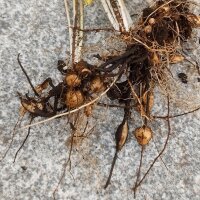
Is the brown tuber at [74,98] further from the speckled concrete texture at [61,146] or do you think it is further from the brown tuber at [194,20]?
the brown tuber at [194,20]

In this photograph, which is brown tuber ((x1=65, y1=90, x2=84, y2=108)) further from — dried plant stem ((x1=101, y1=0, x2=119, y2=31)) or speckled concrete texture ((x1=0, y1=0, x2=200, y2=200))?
dried plant stem ((x1=101, y1=0, x2=119, y2=31))

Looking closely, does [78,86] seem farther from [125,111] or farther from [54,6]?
[54,6]

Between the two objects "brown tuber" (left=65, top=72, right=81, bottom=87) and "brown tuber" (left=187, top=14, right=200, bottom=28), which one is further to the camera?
"brown tuber" (left=187, top=14, right=200, bottom=28)

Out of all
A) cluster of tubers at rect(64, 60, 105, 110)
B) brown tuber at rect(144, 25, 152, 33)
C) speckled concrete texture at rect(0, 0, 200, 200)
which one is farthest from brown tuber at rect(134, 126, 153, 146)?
brown tuber at rect(144, 25, 152, 33)

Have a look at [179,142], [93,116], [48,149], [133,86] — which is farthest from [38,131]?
[179,142]

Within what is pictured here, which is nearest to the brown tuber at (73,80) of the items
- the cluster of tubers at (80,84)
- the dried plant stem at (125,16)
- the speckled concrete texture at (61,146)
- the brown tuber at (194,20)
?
the cluster of tubers at (80,84)
